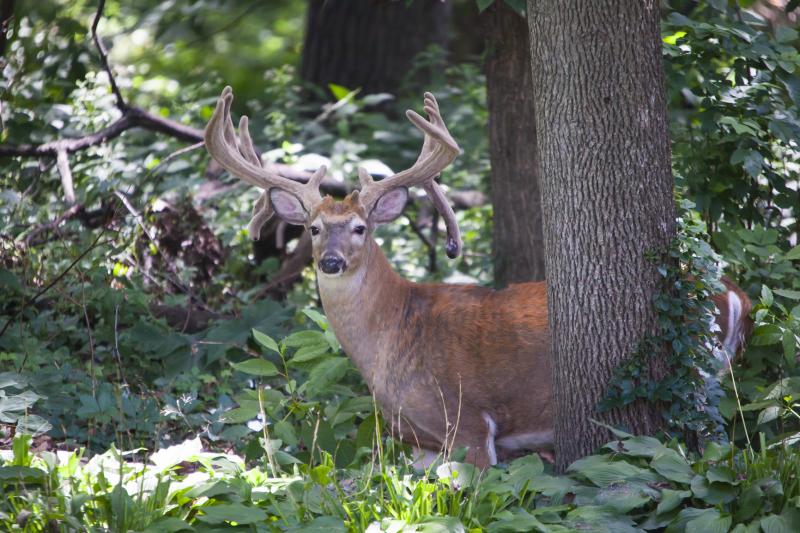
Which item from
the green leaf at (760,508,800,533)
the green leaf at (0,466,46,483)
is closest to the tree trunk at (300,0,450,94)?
the green leaf at (0,466,46,483)

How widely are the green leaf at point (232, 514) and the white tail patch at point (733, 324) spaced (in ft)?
7.73

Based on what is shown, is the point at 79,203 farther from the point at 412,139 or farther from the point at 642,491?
the point at 642,491

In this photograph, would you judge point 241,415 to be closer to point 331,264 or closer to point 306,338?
point 306,338

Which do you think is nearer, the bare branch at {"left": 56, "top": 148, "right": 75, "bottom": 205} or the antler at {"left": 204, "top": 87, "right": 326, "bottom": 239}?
the antler at {"left": 204, "top": 87, "right": 326, "bottom": 239}

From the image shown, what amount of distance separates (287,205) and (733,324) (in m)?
2.25

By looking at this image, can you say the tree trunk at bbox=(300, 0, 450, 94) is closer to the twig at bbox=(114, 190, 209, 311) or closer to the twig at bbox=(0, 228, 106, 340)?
the twig at bbox=(114, 190, 209, 311)

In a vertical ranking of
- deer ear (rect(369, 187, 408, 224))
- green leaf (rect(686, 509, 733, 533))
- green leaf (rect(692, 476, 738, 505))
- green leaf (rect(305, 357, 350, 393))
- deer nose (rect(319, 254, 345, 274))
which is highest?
deer ear (rect(369, 187, 408, 224))

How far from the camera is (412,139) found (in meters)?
8.79

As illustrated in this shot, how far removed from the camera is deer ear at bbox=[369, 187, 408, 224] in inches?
207

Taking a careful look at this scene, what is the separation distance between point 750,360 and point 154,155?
4.85 m

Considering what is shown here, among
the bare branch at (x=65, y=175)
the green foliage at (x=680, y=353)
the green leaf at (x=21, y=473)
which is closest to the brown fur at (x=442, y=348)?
the green foliage at (x=680, y=353)

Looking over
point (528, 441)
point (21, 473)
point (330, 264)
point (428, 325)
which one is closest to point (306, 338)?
point (330, 264)

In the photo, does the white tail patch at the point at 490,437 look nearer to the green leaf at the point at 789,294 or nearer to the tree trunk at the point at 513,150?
the green leaf at the point at 789,294

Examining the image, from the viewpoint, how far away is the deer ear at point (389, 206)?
525 cm
